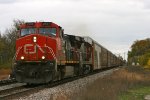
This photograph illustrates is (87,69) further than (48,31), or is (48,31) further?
(87,69)

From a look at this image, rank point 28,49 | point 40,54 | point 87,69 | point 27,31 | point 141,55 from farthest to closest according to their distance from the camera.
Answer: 1. point 141,55
2. point 87,69
3. point 27,31
4. point 28,49
5. point 40,54

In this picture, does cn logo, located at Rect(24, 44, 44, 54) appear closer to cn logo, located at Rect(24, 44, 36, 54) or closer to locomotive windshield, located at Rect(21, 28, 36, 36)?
cn logo, located at Rect(24, 44, 36, 54)

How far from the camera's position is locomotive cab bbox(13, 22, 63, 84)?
2403cm

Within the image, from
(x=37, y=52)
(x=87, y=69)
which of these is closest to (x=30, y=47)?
(x=37, y=52)

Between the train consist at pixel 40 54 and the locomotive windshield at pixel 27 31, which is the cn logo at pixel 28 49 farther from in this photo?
the locomotive windshield at pixel 27 31

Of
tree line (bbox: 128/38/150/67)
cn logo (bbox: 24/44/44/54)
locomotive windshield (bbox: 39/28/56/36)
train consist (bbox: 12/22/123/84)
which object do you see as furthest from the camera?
tree line (bbox: 128/38/150/67)

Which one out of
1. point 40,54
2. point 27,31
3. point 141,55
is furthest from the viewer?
point 141,55

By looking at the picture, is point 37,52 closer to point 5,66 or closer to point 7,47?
point 5,66

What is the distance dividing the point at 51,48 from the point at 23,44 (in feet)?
5.74

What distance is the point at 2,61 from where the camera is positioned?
61.7 m

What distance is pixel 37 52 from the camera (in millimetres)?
24609

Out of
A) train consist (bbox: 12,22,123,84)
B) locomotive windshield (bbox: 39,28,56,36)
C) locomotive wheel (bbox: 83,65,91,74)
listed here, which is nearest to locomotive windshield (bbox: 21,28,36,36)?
train consist (bbox: 12,22,123,84)

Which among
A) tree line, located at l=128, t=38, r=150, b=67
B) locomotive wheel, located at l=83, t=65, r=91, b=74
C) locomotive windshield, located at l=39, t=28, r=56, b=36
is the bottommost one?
locomotive wheel, located at l=83, t=65, r=91, b=74

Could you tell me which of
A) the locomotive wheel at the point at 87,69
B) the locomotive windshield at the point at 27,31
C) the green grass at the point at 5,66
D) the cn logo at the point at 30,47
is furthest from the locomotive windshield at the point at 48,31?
the green grass at the point at 5,66
